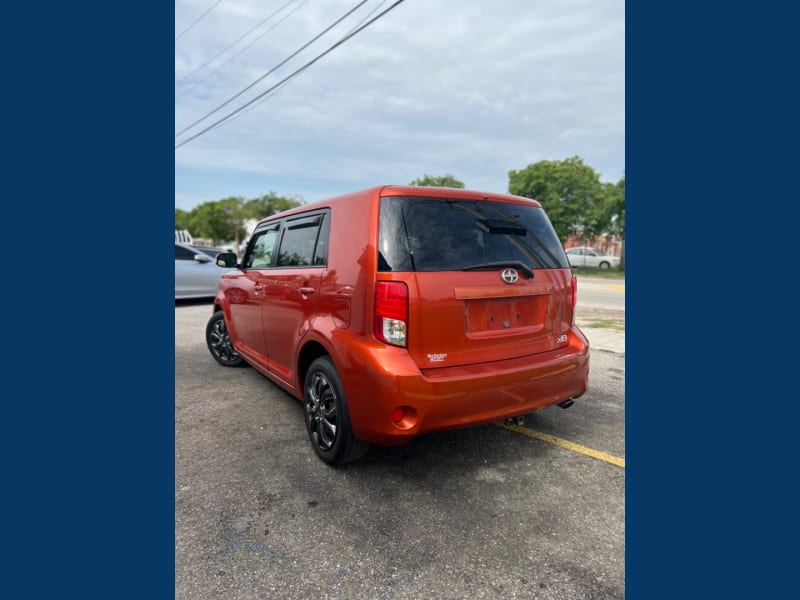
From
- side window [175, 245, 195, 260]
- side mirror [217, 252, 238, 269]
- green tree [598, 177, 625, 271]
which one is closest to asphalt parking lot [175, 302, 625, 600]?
side mirror [217, 252, 238, 269]

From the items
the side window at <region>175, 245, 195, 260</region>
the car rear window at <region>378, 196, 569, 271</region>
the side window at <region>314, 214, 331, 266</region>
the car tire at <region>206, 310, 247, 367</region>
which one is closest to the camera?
the car rear window at <region>378, 196, 569, 271</region>

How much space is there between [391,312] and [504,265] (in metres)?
0.80

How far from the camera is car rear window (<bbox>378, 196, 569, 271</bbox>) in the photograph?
8.79 feet

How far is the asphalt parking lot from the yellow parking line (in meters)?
0.02

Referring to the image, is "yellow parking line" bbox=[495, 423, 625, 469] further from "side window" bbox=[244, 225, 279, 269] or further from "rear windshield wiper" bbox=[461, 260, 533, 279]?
"side window" bbox=[244, 225, 279, 269]

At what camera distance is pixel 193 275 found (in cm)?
1131

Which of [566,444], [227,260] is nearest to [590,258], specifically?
[227,260]

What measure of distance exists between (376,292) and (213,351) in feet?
12.6

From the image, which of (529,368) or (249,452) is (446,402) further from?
(249,452)

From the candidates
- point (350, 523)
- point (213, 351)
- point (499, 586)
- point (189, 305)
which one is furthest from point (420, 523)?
point (189, 305)

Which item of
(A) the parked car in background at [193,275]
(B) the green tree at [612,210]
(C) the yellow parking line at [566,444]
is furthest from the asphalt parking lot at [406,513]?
(B) the green tree at [612,210]

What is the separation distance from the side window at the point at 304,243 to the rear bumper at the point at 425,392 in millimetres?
888

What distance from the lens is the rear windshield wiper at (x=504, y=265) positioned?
9.08ft

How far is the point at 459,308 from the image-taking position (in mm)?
2684
